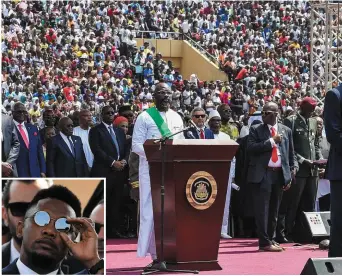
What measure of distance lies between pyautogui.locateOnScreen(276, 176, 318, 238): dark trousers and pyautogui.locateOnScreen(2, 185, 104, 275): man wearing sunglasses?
795 cm

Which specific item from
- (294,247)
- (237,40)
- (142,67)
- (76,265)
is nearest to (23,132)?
(294,247)

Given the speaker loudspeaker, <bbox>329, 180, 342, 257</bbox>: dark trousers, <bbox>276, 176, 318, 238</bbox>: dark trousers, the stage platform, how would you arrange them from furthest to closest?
<bbox>276, 176, 318, 238</bbox>: dark trousers
the stage platform
<bbox>329, 180, 342, 257</bbox>: dark trousers
the speaker loudspeaker

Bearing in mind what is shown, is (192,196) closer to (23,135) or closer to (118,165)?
(23,135)

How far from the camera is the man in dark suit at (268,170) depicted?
1141 cm

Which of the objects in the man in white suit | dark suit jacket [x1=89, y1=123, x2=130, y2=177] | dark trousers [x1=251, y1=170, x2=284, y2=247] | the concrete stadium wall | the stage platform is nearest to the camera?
the stage platform

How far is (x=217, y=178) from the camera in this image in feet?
29.1

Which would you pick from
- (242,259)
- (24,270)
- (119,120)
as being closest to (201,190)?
(242,259)

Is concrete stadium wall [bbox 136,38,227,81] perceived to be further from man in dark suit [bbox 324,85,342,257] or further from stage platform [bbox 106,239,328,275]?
man in dark suit [bbox 324,85,342,257]

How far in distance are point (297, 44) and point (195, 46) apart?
15.1ft

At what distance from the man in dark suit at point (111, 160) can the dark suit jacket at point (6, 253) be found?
310 inches

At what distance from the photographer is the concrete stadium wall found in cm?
3931

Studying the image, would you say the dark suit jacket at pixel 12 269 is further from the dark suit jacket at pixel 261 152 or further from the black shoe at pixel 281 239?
the black shoe at pixel 281 239

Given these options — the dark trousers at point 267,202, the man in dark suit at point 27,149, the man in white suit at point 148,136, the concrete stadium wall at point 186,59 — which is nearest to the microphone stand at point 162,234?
the man in white suit at point 148,136

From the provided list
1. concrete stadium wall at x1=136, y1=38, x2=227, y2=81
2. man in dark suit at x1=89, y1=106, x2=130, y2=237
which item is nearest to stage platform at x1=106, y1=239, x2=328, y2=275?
man in dark suit at x1=89, y1=106, x2=130, y2=237
